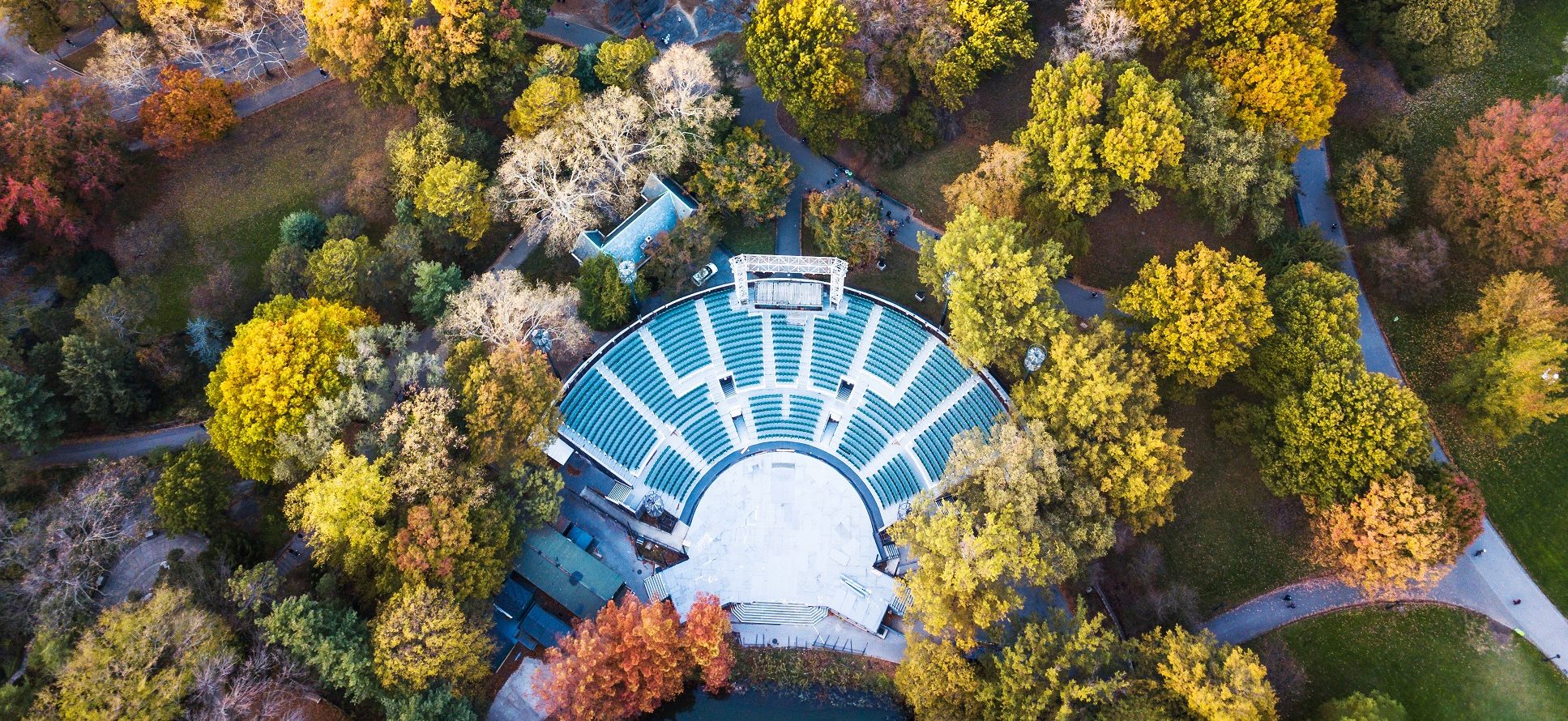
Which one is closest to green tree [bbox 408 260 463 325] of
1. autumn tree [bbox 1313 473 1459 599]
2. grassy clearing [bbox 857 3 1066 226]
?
grassy clearing [bbox 857 3 1066 226]

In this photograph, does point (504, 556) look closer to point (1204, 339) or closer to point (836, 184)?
point (836, 184)

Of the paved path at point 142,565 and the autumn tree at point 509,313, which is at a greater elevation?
the autumn tree at point 509,313

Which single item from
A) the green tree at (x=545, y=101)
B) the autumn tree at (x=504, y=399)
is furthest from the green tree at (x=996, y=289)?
the green tree at (x=545, y=101)

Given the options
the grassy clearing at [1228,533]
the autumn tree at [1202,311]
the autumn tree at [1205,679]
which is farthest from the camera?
the grassy clearing at [1228,533]

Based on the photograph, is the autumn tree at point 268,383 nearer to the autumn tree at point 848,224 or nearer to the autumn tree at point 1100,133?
the autumn tree at point 848,224

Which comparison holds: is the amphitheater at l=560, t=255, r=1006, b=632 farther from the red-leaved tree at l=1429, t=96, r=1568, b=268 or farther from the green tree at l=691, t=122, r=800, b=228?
the red-leaved tree at l=1429, t=96, r=1568, b=268

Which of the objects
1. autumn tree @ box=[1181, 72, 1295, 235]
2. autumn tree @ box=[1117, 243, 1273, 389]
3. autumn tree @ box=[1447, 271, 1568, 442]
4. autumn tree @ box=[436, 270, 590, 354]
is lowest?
autumn tree @ box=[436, 270, 590, 354]
